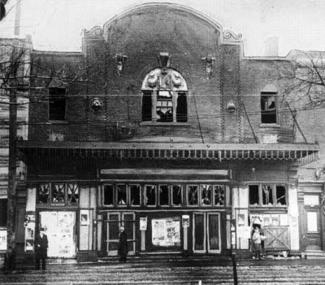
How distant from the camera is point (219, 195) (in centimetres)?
2650

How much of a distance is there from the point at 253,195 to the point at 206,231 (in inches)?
108

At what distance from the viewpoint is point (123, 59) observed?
87.7 feet

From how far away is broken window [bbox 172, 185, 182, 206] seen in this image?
86.2 feet

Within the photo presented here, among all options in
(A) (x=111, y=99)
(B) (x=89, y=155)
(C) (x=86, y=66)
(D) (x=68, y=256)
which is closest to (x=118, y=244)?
(D) (x=68, y=256)

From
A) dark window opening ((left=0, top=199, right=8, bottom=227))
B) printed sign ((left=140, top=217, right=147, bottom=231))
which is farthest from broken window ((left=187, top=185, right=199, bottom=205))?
dark window opening ((left=0, top=199, right=8, bottom=227))

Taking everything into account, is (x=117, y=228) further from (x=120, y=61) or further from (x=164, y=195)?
(x=120, y=61)

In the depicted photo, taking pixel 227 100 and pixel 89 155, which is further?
pixel 227 100

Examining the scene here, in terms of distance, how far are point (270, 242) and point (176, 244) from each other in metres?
4.28

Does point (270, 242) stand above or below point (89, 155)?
below

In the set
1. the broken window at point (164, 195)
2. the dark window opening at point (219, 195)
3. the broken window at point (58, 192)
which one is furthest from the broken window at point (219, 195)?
the broken window at point (58, 192)

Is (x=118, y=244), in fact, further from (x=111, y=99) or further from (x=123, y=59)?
(x=123, y=59)

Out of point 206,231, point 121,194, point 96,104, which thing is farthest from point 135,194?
point 96,104

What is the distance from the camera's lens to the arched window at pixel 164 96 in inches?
1057

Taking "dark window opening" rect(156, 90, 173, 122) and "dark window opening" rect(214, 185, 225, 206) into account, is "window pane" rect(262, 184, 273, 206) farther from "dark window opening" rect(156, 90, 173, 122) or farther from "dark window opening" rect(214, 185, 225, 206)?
"dark window opening" rect(156, 90, 173, 122)
